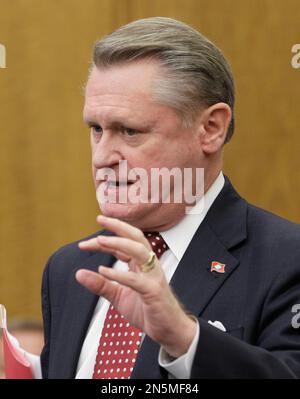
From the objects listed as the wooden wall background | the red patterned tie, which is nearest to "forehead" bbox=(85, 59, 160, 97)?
the red patterned tie

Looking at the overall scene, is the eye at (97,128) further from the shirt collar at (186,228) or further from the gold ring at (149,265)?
the gold ring at (149,265)

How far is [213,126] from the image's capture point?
1.67 meters

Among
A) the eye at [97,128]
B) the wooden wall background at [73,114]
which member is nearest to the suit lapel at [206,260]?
the eye at [97,128]

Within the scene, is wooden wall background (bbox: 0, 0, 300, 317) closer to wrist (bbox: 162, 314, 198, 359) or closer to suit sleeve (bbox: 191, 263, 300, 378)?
suit sleeve (bbox: 191, 263, 300, 378)

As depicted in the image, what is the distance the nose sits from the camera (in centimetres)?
158

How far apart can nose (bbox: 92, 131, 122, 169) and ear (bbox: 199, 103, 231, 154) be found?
158mm

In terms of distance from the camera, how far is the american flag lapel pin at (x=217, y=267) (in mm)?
1566

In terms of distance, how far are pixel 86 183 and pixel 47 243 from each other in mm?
193

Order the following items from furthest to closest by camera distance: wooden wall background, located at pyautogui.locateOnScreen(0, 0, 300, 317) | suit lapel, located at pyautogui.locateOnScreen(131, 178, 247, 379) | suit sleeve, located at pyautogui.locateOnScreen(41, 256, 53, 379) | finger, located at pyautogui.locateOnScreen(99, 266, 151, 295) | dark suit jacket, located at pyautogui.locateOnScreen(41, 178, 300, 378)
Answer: wooden wall background, located at pyautogui.locateOnScreen(0, 0, 300, 317)
suit sleeve, located at pyautogui.locateOnScreen(41, 256, 53, 379)
suit lapel, located at pyautogui.locateOnScreen(131, 178, 247, 379)
dark suit jacket, located at pyautogui.locateOnScreen(41, 178, 300, 378)
finger, located at pyautogui.locateOnScreen(99, 266, 151, 295)

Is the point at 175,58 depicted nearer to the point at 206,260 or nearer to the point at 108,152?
the point at 108,152

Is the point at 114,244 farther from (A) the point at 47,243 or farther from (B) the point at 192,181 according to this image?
(A) the point at 47,243
